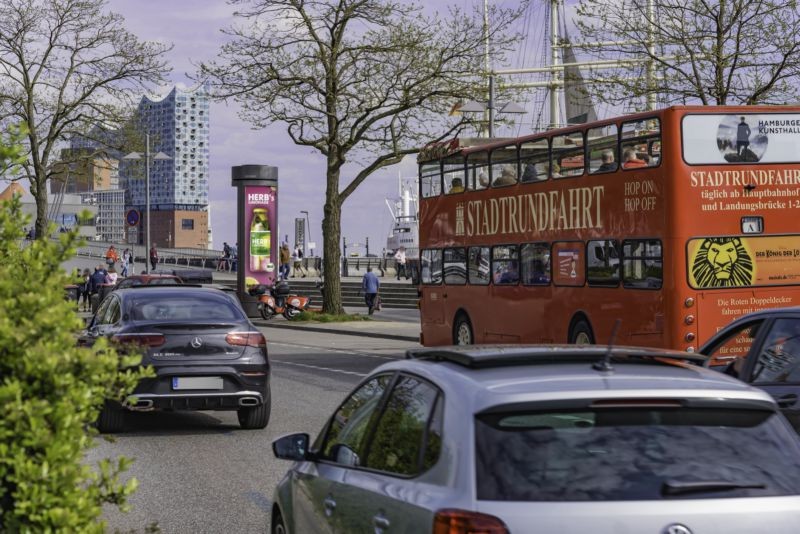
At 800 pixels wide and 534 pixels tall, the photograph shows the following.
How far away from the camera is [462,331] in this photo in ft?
A: 86.0

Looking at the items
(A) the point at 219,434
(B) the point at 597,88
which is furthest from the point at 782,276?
(B) the point at 597,88

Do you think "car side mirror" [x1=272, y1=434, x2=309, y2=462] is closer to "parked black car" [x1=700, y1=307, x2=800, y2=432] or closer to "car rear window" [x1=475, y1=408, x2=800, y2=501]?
"car rear window" [x1=475, y1=408, x2=800, y2=501]

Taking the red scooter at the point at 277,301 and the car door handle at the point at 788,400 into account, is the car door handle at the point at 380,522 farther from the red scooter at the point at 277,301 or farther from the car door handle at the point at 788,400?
the red scooter at the point at 277,301

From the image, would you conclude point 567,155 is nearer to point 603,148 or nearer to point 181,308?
point 603,148

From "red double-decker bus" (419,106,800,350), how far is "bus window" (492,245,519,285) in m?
0.40

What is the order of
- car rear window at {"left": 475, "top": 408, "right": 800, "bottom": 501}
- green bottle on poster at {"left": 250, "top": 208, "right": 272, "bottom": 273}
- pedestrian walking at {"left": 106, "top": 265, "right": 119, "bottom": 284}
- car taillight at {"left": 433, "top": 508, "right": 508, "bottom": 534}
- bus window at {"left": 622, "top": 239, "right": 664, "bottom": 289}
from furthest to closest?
pedestrian walking at {"left": 106, "top": 265, "right": 119, "bottom": 284} → green bottle on poster at {"left": 250, "top": 208, "right": 272, "bottom": 273} → bus window at {"left": 622, "top": 239, "right": 664, "bottom": 289} → car rear window at {"left": 475, "top": 408, "right": 800, "bottom": 501} → car taillight at {"left": 433, "top": 508, "right": 508, "bottom": 534}

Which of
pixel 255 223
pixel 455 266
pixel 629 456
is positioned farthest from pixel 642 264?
pixel 255 223

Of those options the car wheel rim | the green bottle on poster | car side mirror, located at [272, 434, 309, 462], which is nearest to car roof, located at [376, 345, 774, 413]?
car side mirror, located at [272, 434, 309, 462]

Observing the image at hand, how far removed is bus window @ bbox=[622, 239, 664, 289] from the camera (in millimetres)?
18359

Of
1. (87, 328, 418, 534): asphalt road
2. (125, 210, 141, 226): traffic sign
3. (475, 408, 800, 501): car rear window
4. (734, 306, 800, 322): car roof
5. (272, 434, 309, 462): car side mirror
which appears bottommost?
(87, 328, 418, 534): asphalt road

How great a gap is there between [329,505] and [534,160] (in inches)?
665

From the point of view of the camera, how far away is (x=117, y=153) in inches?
2071

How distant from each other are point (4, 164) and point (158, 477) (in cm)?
594

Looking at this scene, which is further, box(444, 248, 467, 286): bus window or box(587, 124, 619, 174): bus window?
box(444, 248, 467, 286): bus window
